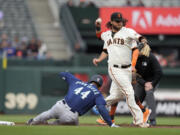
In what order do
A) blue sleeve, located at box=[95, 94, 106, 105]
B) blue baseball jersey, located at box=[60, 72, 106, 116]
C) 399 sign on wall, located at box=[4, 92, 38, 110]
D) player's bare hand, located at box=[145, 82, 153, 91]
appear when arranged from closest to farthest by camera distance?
blue sleeve, located at box=[95, 94, 106, 105] < blue baseball jersey, located at box=[60, 72, 106, 116] < player's bare hand, located at box=[145, 82, 153, 91] < 399 sign on wall, located at box=[4, 92, 38, 110]

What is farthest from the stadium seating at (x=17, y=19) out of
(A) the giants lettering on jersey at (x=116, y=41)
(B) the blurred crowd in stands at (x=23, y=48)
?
(A) the giants lettering on jersey at (x=116, y=41)

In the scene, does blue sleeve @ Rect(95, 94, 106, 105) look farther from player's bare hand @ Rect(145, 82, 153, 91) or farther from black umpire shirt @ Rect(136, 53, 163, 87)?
black umpire shirt @ Rect(136, 53, 163, 87)

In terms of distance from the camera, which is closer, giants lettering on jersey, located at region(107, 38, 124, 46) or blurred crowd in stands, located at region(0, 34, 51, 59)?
giants lettering on jersey, located at region(107, 38, 124, 46)

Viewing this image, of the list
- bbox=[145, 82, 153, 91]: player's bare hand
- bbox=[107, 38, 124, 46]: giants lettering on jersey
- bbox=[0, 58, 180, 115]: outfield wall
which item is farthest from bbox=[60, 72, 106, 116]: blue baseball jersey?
bbox=[0, 58, 180, 115]: outfield wall

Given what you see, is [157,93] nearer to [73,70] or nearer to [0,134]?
[73,70]

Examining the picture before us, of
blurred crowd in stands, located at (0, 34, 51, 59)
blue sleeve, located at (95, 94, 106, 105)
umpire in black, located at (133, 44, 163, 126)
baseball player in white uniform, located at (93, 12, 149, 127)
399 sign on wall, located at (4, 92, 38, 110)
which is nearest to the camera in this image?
blue sleeve, located at (95, 94, 106, 105)

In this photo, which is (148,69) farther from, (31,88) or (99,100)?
(31,88)

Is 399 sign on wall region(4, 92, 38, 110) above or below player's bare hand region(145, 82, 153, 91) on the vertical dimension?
below

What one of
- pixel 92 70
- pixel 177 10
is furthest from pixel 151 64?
pixel 177 10
